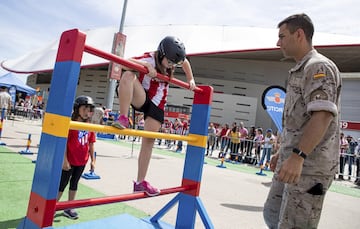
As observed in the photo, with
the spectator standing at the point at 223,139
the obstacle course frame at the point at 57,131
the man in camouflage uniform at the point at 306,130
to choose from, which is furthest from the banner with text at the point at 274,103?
the obstacle course frame at the point at 57,131

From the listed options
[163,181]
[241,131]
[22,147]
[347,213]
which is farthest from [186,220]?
[241,131]

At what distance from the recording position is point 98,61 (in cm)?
3428

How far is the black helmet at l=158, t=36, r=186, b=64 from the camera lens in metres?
2.49

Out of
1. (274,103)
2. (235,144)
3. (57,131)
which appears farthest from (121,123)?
(235,144)

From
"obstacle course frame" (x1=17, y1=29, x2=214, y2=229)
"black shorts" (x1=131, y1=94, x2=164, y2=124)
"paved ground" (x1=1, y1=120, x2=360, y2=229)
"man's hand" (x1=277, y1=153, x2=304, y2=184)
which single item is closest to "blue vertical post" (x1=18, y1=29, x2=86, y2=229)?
"obstacle course frame" (x1=17, y1=29, x2=214, y2=229)

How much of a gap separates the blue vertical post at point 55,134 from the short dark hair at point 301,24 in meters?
1.33

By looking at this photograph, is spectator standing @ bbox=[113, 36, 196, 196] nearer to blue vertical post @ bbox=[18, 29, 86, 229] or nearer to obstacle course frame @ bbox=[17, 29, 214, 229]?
obstacle course frame @ bbox=[17, 29, 214, 229]

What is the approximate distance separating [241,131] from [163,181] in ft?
25.6

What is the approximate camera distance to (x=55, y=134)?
1.67 meters

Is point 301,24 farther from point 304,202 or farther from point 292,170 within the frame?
point 304,202

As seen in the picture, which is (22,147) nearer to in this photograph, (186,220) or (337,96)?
(186,220)

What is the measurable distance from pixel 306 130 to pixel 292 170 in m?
0.24

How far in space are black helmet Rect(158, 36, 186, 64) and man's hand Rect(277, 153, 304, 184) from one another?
4.44 ft

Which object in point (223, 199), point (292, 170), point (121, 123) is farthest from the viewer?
point (223, 199)
